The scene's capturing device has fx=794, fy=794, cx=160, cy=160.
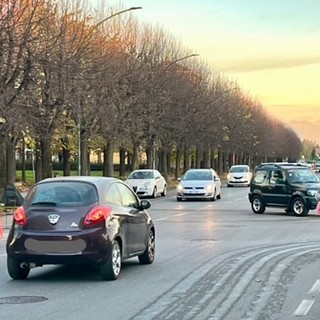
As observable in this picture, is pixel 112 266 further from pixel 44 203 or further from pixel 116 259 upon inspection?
pixel 44 203

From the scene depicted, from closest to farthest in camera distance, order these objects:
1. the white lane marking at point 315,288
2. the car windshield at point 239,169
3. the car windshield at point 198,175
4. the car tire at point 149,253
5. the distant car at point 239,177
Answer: the white lane marking at point 315,288 < the car tire at point 149,253 < the car windshield at point 198,175 < the distant car at point 239,177 < the car windshield at point 239,169

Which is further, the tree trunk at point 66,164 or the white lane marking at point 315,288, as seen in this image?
the tree trunk at point 66,164

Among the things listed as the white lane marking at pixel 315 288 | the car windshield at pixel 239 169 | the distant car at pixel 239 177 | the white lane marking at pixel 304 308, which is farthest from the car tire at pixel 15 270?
the car windshield at pixel 239 169

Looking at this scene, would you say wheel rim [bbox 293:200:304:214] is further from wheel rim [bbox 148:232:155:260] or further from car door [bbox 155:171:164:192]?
car door [bbox 155:171:164:192]

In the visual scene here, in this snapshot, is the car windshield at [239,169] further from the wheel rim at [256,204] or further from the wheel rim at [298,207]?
the wheel rim at [298,207]

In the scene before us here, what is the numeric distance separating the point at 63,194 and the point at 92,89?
91.5 ft

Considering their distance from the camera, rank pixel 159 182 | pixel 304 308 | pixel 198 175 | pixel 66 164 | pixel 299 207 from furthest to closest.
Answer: pixel 66 164
pixel 159 182
pixel 198 175
pixel 299 207
pixel 304 308

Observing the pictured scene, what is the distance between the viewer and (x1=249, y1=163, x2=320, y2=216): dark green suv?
1046 inches

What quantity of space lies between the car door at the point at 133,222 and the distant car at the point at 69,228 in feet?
0.77

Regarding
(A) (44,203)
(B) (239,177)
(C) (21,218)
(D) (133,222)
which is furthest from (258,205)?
(B) (239,177)

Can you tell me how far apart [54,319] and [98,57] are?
28.7 metres

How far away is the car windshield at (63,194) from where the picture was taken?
455 inches

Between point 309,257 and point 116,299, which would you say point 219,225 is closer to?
point 309,257

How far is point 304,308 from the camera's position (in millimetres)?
9094
